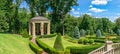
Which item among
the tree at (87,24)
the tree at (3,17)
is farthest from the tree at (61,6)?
the tree at (87,24)

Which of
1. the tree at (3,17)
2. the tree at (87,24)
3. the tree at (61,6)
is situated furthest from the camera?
the tree at (87,24)

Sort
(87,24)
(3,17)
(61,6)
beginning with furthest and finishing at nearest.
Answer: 1. (87,24)
2. (61,6)
3. (3,17)

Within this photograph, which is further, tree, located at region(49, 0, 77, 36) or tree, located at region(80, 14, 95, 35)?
tree, located at region(80, 14, 95, 35)

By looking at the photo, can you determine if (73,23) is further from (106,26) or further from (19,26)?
(106,26)

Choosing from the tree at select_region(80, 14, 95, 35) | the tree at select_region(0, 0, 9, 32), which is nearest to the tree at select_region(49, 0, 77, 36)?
the tree at select_region(0, 0, 9, 32)

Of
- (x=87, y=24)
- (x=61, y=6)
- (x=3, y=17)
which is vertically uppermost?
(x=61, y=6)

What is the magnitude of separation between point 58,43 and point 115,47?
1036 cm

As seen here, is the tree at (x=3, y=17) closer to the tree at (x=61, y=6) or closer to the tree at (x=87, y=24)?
the tree at (x=61, y=6)

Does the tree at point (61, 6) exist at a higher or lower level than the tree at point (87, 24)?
higher

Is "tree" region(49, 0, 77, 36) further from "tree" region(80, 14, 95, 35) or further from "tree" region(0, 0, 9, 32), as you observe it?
"tree" region(80, 14, 95, 35)

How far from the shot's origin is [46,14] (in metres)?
62.2

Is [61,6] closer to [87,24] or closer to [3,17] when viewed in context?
[3,17]

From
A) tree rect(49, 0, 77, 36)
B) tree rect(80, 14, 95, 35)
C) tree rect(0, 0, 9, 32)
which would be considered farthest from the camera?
tree rect(80, 14, 95, 35)

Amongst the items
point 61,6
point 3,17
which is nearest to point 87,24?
point 61,6
